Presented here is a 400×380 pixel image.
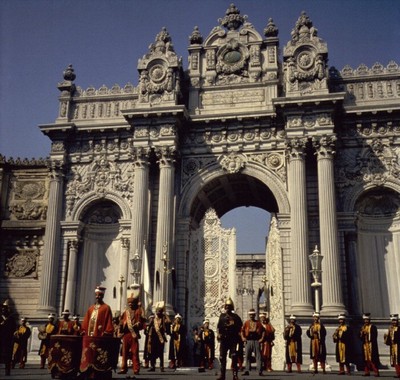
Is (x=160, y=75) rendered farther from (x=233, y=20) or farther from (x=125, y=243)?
(x=125, y=243)

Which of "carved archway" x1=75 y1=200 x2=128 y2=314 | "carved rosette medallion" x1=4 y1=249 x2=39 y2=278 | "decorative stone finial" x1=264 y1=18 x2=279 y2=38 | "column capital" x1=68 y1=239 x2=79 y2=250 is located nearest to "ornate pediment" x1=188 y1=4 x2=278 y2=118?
"decorative stone finial" x1=264 y1=18 x2=279 y2=38

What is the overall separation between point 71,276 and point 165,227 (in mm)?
5174

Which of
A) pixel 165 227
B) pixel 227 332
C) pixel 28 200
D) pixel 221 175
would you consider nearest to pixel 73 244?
pixel 28 200

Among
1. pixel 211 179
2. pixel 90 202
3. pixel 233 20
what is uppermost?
pixel 233 20

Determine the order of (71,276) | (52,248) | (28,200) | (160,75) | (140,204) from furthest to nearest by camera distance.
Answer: (28,200) → (160,75) → (52,248) → (71,276) → (140,204)

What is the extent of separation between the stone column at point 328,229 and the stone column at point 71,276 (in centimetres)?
1101

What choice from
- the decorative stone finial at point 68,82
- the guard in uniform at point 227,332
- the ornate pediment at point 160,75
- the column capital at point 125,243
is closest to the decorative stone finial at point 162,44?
the ornate pediment at point 160,75

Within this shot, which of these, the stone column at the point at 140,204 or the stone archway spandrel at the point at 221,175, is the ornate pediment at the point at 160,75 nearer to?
the stone column at the point at 140,204

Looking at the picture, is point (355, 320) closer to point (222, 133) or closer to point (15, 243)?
point (222, 133)

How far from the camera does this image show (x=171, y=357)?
18891mm

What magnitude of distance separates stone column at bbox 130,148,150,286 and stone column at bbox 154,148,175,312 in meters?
0.67

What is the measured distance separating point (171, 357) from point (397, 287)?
1009 centimetres

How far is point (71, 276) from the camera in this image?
24.7 meters

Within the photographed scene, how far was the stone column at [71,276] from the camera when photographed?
24219 millimetres
